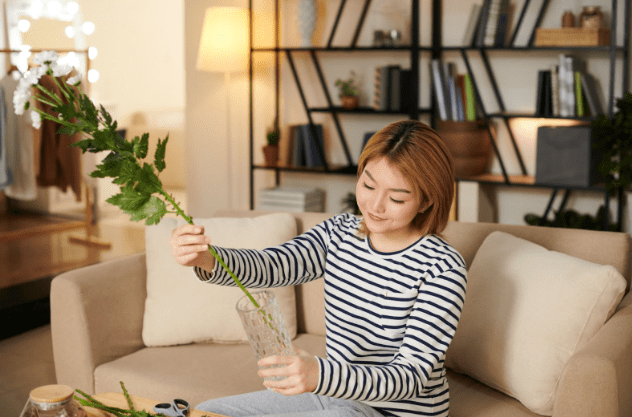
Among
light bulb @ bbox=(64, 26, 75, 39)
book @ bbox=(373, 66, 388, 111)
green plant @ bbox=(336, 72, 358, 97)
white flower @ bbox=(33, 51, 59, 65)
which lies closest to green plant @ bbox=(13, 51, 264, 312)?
white flower @ bbox=(33, 51, 59, 65)

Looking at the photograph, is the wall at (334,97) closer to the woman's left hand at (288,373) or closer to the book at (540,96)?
the book at (540,96)

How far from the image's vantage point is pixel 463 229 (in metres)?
2.16

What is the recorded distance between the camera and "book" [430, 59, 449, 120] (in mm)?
4016

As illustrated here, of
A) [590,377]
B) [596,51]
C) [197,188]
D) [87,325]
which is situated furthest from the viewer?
[197,188]

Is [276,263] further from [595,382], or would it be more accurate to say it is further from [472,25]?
[472,25]

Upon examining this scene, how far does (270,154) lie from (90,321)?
2649mm

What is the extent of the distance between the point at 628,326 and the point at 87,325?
4.79 feet

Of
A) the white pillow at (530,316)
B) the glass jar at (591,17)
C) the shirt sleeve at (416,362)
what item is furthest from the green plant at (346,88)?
the shirt sleeve at (416,362)

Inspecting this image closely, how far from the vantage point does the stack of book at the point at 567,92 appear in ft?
12.1

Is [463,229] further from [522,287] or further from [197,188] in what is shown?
[197,188]

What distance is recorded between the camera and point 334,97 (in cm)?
463

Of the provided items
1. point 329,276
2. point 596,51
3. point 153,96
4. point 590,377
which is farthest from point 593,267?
point 153,96

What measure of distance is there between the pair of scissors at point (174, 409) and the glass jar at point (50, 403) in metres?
Answer: 0.26

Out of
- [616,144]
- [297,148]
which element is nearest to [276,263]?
[616,144]
